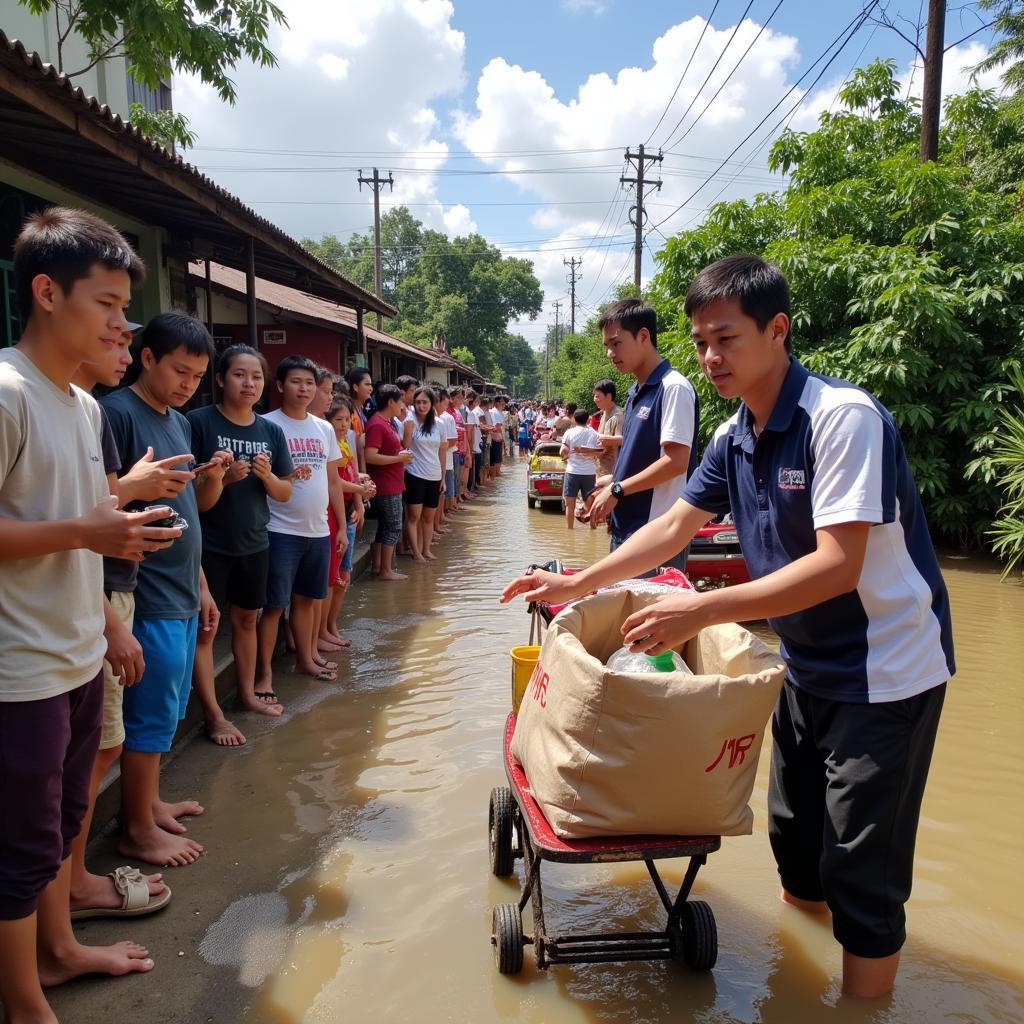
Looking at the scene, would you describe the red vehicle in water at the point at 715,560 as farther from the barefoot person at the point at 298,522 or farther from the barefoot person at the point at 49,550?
the barefoot person at the point at 49,550

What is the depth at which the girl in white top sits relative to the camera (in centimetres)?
998

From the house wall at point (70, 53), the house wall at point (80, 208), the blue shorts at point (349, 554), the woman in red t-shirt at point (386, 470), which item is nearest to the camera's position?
the house wall at point (80, 208)

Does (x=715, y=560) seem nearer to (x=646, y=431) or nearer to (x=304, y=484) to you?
(x=646, y=431)

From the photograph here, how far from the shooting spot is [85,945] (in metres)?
2.85

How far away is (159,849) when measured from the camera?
11.3ft

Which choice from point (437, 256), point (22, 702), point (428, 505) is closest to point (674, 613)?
point (22, 702)

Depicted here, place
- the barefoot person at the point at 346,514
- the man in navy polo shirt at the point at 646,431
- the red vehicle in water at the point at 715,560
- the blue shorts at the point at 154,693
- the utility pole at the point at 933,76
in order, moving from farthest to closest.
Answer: the utility pole at the point at 933,76
the red vehicle in water at the point at 715,560
the barefoot person at the point at 346,514
the man in navy polo shirt at the point at 646,431
the blue shorts at the point at 154,693

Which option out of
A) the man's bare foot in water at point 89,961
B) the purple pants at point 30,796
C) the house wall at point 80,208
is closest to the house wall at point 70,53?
the house wall at point 80,208

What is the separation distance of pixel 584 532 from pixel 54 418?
11198mm

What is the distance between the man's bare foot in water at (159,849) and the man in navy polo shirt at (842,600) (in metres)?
2.28

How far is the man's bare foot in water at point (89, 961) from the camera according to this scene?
8.66 ft

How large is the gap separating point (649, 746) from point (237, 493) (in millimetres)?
3104

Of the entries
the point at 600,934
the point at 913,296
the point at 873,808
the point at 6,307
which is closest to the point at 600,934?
the point at 600,934

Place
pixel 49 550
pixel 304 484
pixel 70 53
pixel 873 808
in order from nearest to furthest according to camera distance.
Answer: pixel 49 550, pixel 873 808, pixel 304 484, pixel 70 53
